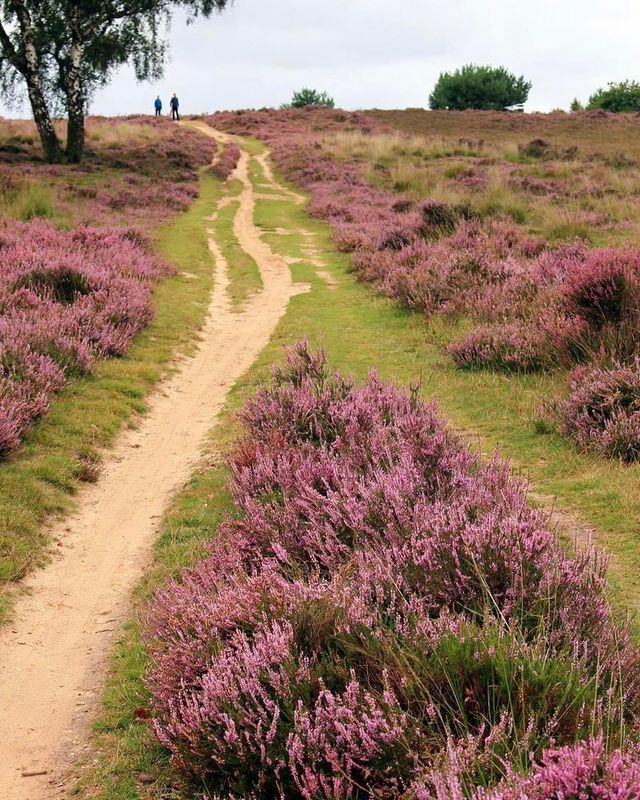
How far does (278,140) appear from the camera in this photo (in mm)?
47594

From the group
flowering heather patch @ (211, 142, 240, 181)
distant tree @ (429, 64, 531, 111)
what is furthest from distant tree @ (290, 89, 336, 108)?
flowering heather patch @ (211, 142, 240, 181)

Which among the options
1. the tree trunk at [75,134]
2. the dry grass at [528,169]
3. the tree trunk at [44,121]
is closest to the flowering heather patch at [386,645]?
the dry grass at [528,169]

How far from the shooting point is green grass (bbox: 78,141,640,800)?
3.56 meters

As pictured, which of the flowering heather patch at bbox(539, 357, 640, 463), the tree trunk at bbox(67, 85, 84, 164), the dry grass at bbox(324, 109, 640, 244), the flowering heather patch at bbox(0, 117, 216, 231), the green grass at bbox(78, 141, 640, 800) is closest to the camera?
the green grass at bbox(78, 141, 640, 800)

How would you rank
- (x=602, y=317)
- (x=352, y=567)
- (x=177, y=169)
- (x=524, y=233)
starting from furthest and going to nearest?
(x=177, y=169), (x=524, y=233), (x=602, y=317), (x=352, y=567)

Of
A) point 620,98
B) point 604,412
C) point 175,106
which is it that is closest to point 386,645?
point 604,412

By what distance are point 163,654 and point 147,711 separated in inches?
12.0

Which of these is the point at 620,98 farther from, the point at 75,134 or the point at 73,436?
the point at 73,436

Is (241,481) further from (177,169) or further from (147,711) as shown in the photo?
(177,169)

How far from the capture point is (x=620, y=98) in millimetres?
71875

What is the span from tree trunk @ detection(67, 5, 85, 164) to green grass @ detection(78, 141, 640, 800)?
63.1ft

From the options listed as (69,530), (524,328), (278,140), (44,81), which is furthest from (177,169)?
(69,530)

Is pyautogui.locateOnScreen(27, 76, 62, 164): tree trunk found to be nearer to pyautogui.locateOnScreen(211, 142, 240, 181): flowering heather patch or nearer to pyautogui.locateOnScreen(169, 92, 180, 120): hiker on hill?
pyautogui.locateOnScreen(211, 142, 240, 181): flowering heather patch

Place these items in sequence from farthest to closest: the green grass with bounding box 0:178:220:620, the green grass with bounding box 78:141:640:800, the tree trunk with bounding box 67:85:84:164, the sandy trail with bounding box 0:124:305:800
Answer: the tree trunk with bounding box 67:85:84:164 < the green grass with bounding box 0:178:220:620 < the sandy trail with bounding box 0:124:305:800 < the green grass with bounding box 78:141:640:800
